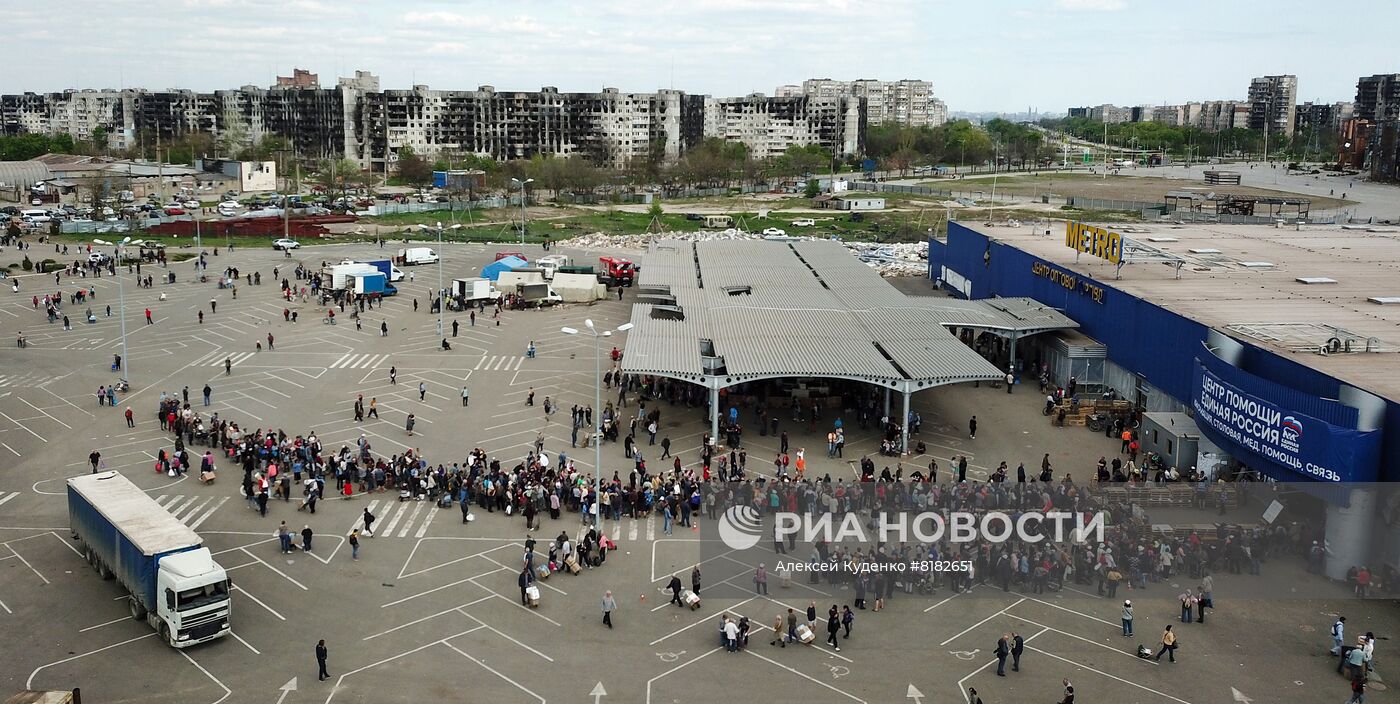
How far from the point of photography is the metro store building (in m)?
Answer: 31.0

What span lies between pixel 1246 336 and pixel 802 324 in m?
17.7

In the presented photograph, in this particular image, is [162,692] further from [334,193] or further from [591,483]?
[334,193]

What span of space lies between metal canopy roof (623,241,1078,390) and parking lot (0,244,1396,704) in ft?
9.18

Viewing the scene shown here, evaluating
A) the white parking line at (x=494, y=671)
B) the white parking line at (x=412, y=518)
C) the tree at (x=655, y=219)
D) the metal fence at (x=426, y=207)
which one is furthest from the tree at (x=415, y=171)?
the white parking line at (x=494, y=671)

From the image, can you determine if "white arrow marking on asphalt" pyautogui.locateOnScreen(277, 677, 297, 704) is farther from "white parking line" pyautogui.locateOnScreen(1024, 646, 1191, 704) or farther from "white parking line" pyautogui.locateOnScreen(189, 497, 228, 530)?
"white parking line" pyautogui.locateOnScreen(1024, 646, 1191, 704)

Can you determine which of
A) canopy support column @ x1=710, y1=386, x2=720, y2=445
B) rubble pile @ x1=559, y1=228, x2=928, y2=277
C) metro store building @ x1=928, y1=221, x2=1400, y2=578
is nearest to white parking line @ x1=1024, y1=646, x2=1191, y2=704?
metro store building @ x1=928, y1=221, x2=1400, y2=578

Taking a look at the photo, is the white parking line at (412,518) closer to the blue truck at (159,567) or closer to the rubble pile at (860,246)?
the blue truck at (159,567)

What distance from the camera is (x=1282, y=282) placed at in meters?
53.2

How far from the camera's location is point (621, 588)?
2956 cm

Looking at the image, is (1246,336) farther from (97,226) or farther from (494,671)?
(97,226)

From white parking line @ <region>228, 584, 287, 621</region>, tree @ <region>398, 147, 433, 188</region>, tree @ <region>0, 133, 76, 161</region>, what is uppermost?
tree @ <region>0, 133, 76, 161</region>

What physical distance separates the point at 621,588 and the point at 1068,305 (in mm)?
33461

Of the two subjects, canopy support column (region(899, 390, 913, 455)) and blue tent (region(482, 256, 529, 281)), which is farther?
blue tent (region(482, 256, 529, 281))

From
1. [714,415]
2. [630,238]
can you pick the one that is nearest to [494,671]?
[714,415]
